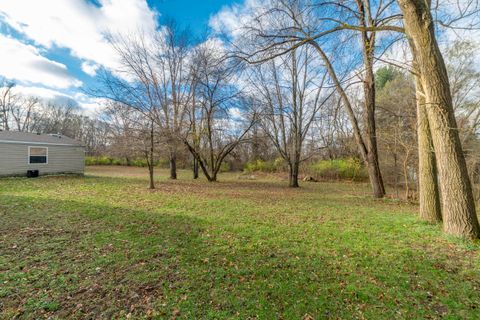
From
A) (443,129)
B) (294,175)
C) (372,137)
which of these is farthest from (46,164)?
(443,129)

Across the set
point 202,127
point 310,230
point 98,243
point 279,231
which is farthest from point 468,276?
point 202,127

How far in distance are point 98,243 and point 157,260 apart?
1.34 metres

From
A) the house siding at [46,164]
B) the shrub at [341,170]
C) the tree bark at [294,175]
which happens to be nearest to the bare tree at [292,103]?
the tree bark at [294,175]

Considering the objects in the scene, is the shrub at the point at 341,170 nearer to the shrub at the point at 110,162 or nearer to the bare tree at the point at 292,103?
the bare tree at the point at 292,103

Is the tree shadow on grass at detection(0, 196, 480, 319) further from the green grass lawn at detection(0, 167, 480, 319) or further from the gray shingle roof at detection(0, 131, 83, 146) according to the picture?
the gray shingle roof at detection(0, 131, 83, 146)

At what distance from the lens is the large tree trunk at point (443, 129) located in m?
3.49

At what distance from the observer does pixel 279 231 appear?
166 inches

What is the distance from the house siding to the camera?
38.8ft

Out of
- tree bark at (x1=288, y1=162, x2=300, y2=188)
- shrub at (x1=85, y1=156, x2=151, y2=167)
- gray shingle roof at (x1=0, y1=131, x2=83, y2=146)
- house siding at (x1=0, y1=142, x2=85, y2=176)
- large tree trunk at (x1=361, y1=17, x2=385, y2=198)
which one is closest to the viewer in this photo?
large tree trunk at (x1=361, y1=17, x2=385, y2=198)

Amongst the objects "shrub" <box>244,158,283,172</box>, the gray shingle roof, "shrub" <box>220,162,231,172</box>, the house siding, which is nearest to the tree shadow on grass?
the house siding

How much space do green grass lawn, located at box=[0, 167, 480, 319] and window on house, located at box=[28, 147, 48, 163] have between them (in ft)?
36.2

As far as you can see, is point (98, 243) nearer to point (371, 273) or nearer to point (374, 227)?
point (371, 273)

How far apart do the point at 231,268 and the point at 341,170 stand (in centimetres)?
1482

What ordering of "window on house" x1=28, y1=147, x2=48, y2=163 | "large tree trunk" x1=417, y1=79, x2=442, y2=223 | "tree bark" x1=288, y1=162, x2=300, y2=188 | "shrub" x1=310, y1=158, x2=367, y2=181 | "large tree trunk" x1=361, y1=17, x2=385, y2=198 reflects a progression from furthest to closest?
1. "shrub" x1=310, y1=158, x2=367, y2=181
2. "window on house" x1=28, y1=147, x2=48, y2=163
3. "tree bark" x1=288, y1=162, x2=300, y2=188
4. "large tree trunk" x1=361, y1=17, x2=385, y2=198
5. "large tree trunk" x1=417, y1=79, x2=442, y2=223
